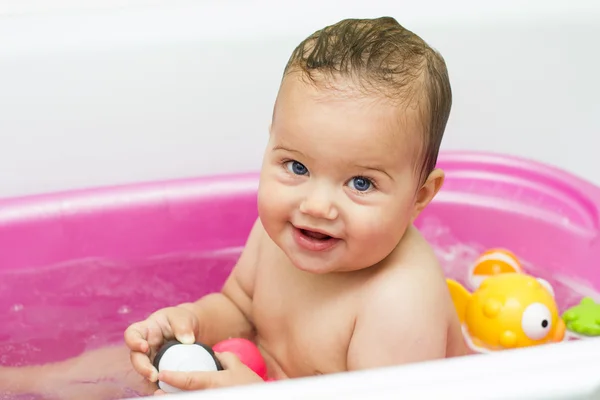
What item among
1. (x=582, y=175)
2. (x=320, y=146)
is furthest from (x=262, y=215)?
(x=582, y=175)

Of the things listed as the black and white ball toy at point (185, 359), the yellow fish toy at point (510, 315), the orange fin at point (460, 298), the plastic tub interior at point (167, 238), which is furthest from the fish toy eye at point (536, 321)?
the black and white ball toy at point (185, 359)

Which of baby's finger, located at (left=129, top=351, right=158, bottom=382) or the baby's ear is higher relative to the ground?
the baby's ear

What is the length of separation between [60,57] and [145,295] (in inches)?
16.8

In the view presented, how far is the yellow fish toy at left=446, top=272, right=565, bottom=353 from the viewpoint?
1341 millimetres

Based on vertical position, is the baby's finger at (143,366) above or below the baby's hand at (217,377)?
below

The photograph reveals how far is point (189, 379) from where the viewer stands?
1105 millimetres

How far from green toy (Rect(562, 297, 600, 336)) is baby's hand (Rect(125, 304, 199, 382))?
557 mm

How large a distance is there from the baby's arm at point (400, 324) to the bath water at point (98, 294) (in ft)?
1.36

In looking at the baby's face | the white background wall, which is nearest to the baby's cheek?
the baby's face

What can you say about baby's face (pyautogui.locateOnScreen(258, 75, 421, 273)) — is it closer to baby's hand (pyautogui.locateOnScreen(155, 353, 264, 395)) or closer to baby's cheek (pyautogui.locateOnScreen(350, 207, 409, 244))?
baby's cheek (pyautogui.locateOnScreen(350, 207, 409, 244))

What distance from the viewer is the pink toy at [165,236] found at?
4.92ft

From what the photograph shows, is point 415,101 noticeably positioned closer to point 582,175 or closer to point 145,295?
point 145,295

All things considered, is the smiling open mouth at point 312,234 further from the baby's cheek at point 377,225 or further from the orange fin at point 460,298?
the orange fin at point 460,298

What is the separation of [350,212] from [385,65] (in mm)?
174
